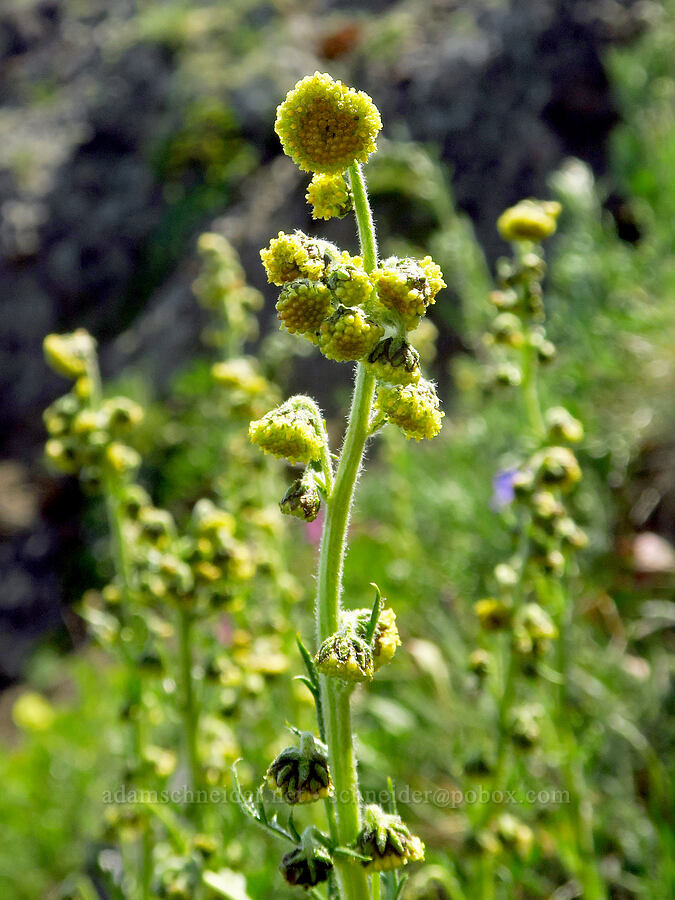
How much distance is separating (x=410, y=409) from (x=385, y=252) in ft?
13.4

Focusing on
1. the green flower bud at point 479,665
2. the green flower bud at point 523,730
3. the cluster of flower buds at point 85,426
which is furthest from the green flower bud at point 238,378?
the green flower bud at point 523,730

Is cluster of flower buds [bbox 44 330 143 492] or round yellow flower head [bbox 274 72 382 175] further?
cluster of flower buds [bbox 44 330 143 492]

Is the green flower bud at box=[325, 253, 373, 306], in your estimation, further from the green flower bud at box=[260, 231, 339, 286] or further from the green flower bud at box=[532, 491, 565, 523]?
the green flower bud at box=[532, 491, 565, 523]

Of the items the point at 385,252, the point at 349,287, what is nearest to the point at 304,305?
the point at 349,287

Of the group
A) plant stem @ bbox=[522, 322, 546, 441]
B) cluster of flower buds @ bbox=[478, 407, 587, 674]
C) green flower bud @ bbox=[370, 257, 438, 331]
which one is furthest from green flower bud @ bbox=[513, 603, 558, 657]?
green flower bud @ bbox=[370, 257, 438, 331]

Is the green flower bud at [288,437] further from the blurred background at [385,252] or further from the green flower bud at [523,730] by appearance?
the blurred background at [385,252]

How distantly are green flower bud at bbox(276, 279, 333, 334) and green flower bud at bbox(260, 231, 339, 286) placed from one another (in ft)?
0.04

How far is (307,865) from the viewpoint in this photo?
3.02 feet

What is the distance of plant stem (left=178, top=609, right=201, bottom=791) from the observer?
Answer: 1.47 metres

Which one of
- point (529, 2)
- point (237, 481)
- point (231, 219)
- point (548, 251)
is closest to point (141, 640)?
point (237, 481)

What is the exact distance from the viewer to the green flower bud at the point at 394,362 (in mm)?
842

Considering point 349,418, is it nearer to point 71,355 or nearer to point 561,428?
point 561,428

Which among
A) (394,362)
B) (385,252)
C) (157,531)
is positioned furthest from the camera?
(385,252)

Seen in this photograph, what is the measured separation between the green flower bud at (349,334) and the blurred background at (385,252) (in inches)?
41.9
